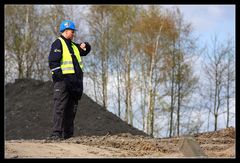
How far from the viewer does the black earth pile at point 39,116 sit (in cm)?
2023

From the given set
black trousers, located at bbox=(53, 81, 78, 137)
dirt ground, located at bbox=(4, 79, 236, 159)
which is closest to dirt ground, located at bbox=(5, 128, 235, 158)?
dirt ground, located at bbox=(4, 79, 236, 159)

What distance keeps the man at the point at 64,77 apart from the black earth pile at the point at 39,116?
10.7 m

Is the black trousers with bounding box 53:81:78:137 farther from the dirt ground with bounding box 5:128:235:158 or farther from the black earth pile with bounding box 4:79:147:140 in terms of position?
the black earth pile with bounding box 4:79:147:140

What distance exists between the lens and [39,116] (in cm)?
2167

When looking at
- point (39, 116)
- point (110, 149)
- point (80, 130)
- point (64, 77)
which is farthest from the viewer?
point (39, 116)

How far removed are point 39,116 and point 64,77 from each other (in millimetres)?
13223

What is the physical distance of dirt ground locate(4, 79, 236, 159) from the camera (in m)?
7.29

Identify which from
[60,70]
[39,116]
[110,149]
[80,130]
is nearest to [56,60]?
[60,70]

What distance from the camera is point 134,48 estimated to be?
25.6m

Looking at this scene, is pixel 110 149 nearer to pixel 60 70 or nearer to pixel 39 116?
pixel 60 70

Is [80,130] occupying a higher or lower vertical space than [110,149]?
lower
